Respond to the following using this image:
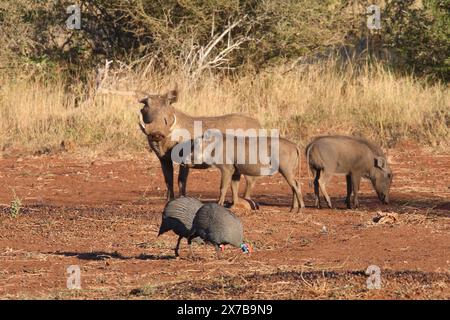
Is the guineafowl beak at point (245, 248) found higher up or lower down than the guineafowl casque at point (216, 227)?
lower down

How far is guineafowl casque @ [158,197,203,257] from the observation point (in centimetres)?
791

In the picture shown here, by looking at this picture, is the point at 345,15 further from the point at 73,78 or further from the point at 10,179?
the point at 10,179

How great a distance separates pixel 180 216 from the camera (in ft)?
26.1

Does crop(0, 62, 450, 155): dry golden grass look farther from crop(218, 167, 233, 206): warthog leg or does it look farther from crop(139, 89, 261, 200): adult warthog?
crop(218, 167, 233, 206): warthog leg

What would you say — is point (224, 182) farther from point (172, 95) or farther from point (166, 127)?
point (172, 95)

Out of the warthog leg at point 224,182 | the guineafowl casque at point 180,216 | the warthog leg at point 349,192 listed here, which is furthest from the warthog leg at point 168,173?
the guineafowl casque at point 180,216

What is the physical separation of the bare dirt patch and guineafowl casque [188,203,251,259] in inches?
7.0

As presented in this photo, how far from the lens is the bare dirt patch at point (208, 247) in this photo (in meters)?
6.57

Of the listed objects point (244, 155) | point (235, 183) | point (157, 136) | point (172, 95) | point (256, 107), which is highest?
point (172, 95)

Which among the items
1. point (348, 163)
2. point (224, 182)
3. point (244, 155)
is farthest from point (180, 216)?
point (348, 163)

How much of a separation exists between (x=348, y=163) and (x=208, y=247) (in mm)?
3152

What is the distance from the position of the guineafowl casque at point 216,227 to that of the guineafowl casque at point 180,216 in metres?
0.08

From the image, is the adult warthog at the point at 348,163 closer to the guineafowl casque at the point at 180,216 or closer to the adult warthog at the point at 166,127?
the adult warthog at the point at 166,127

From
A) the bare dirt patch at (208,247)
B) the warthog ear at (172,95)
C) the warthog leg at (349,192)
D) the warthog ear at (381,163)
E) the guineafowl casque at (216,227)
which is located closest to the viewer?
the bare dirt patch at (208,247)
